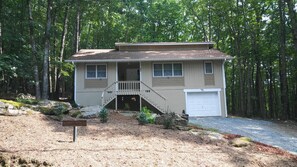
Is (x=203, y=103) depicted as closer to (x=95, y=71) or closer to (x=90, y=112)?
(x=95, y=71)

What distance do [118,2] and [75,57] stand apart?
9.44 meters

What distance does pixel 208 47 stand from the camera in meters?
20.8

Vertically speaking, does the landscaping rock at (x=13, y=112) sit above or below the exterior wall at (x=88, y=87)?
below

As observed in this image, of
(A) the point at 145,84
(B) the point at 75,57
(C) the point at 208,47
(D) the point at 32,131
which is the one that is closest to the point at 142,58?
(A) the point at 145,84

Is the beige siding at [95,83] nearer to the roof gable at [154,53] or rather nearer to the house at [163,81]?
the house at [163,81]

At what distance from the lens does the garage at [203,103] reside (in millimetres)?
17641

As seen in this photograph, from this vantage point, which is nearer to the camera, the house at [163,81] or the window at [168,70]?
the house at [163,81]

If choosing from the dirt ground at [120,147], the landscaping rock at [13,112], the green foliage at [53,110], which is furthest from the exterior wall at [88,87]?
the dirt ground at [120,147]

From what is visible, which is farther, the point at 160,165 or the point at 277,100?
the point at 277,100

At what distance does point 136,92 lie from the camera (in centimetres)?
1692

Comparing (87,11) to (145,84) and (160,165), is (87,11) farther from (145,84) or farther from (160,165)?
(160,165)

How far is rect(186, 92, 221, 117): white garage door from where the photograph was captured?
695 inches

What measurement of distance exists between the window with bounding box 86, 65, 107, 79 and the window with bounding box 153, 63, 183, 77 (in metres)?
3.65

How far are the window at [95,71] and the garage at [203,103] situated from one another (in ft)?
20.1
